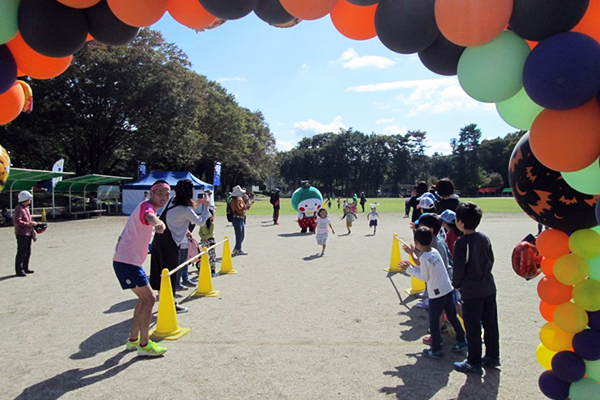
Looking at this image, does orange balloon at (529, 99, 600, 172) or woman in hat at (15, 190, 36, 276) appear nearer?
orange balloon at (529, 99, 600, 172)

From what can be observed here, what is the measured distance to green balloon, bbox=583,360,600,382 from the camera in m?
2.59

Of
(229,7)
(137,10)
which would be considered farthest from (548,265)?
(137,10)

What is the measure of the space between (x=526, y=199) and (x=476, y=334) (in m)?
1.88

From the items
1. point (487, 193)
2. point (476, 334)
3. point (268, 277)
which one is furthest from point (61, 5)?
point (487, 193)

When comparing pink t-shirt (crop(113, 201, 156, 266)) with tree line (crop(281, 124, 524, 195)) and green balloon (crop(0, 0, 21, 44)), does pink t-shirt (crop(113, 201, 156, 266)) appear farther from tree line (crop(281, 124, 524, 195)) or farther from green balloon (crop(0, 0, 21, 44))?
tree line (crop(281, 124, 524, 195))

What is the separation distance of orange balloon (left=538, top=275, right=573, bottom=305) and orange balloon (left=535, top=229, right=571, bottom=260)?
18cm

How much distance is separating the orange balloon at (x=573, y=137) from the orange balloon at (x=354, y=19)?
4.79ft

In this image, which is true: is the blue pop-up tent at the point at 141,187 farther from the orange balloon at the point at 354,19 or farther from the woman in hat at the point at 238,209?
the orange balloon at the point at 354,19

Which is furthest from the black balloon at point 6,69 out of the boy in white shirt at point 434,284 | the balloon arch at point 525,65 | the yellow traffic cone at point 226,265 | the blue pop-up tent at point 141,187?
the blue pop-up tent at point 141,187

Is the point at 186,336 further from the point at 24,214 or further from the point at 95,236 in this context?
the point at 95,236

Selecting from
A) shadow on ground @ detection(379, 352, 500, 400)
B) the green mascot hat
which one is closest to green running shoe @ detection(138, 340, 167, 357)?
shadow on ground @ detection(379, 352, 500, 400)

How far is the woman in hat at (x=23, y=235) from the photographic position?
29.8 ft

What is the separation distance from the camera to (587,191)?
7.98 ft

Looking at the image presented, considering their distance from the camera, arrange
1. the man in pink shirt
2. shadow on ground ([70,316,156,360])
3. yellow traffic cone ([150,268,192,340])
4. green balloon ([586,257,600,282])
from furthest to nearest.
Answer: yellow traffic cone ([150,268,192,340]) → shadow on ground ([70,316,156,360]) → the man in pink shirt → green balloon ([586,257,600,282])
